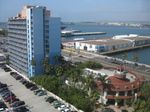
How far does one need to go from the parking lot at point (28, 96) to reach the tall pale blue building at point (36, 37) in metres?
4.31

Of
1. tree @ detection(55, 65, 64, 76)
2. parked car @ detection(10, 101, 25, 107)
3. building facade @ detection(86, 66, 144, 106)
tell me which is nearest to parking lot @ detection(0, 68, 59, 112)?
parked car @ detection(10, 101, 25, 107)

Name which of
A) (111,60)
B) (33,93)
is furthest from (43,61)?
(111,60)

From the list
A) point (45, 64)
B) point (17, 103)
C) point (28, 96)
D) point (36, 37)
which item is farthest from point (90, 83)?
point (36, 37)

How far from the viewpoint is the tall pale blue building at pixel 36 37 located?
47.0m

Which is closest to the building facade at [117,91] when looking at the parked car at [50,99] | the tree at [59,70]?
the parked car at [50,99]

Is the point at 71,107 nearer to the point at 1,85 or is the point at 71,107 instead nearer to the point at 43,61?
the point at 1,85

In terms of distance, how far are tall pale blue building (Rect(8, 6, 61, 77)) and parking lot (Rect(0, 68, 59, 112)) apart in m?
4.31

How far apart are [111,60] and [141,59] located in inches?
518

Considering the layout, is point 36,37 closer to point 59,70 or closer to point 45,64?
point 45,64

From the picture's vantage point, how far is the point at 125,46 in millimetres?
92125

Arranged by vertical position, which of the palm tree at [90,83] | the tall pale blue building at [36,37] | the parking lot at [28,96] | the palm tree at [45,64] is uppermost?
the tall pale blue building at [36,37]

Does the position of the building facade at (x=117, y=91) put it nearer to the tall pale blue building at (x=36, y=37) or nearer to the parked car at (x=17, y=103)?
the parked car at (x=17, y=103)

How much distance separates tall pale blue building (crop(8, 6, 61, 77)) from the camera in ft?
154

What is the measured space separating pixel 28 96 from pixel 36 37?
531 inches
